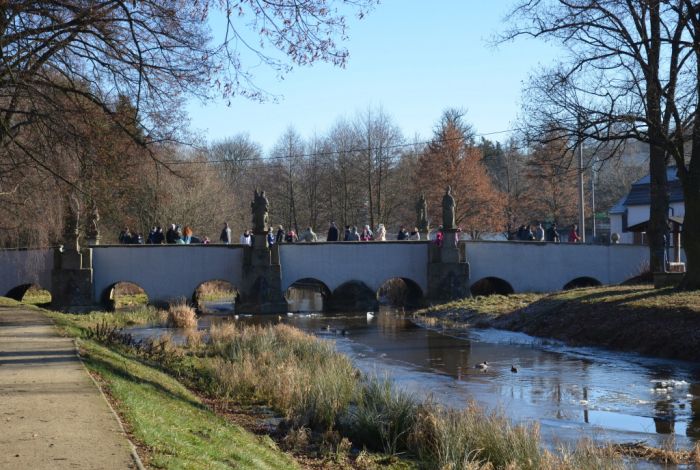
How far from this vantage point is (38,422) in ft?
29.3

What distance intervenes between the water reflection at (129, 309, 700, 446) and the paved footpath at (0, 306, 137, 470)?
5861 millimetres

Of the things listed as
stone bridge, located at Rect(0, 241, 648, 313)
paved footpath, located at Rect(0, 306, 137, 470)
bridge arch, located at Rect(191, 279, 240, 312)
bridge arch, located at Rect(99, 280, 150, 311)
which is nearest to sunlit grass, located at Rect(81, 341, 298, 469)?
paved footpath, located at Rect(0, 306, 137, 470)

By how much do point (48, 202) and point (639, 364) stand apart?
16.1 m

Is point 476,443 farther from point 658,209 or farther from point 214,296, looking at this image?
point 214,296

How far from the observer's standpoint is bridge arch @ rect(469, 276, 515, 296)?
4494cm

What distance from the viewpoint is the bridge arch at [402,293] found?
1730 inches

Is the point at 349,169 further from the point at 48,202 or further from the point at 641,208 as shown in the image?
the point at 48,202

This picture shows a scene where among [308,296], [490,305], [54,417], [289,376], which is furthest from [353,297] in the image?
[54,417]

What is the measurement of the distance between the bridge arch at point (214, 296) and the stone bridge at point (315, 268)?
2.98ft

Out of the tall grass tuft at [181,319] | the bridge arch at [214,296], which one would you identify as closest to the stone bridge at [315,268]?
the bridge arch at [214,296]

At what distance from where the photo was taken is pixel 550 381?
57.5 feet

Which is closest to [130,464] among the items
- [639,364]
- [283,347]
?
[283,347]

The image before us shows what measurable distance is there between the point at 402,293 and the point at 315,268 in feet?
23.8

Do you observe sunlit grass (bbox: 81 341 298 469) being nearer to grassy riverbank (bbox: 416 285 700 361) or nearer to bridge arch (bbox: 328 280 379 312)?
grassy riverbank (bbox: 416 285 700 361)
